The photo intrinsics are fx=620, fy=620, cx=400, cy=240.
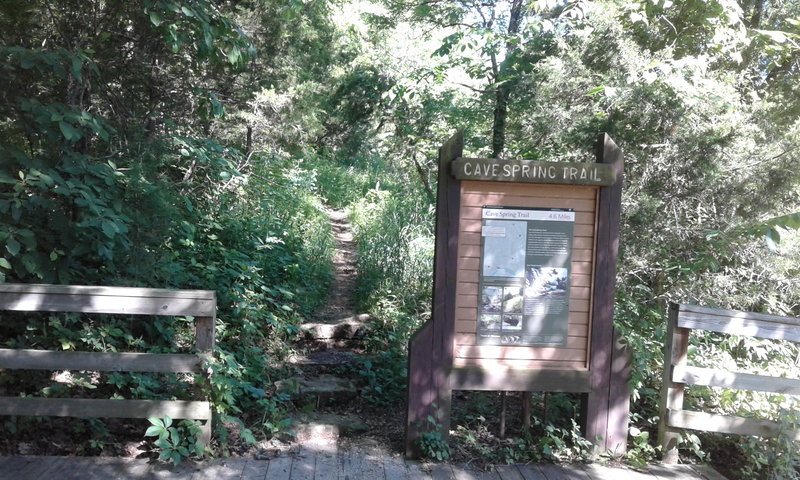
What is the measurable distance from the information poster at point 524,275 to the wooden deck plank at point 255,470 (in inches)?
66.0

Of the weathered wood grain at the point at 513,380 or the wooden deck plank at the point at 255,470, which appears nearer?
the wooden deck plank at the point at 255,470

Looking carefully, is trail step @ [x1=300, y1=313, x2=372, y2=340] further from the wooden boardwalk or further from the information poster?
the information poster

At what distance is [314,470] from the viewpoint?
404cm

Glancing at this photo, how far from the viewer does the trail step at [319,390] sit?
5.27 metres

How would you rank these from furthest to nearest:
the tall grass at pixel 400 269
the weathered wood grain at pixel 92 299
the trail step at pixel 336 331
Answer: the tall grass at pixel 400 269, the trail step at pixel 336 331, the weathered wood grain at pixel 92 299

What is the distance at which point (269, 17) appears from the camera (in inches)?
409

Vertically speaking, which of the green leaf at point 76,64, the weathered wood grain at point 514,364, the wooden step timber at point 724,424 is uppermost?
the green leaf at point 76,64

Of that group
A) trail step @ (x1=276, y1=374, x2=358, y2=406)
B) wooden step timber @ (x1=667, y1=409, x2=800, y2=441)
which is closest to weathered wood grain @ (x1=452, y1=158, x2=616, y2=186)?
wooden step timber @ (x1=667, y1=409, x2=800, y2=441)

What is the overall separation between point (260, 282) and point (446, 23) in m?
5.76

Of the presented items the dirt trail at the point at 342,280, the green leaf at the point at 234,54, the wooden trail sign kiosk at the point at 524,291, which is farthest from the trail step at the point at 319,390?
the green leaf at the point at 234,54

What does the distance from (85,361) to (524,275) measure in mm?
2985

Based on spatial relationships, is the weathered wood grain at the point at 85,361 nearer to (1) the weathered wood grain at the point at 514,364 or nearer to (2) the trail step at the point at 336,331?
(1) the weathered wood grain at the point at 514,364

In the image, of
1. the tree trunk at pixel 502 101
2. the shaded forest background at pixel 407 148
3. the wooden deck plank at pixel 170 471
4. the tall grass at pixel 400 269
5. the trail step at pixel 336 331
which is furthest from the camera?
the tree trunk at pixel 502 101

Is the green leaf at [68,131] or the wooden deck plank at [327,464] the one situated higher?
the green leaf at [68,131]
